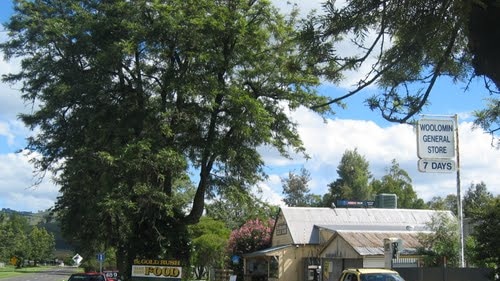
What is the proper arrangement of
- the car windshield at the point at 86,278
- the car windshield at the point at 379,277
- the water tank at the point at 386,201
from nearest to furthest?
1. the car windshield at the point at 379,277
2. the car windshield at the point at 86,278
3. the water tank at the point at 386,201

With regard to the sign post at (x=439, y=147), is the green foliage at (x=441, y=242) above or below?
below

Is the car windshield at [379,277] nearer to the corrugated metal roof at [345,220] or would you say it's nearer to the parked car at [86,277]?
the parked car at [86,277]

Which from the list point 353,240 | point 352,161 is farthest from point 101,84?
point 352,161

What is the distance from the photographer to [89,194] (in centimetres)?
2717

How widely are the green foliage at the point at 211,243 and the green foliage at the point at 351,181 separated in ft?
76.2

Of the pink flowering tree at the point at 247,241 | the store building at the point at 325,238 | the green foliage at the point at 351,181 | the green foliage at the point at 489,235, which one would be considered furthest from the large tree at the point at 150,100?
the green foliage at the point at 351,181

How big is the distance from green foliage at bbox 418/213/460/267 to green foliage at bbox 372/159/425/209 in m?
44.7

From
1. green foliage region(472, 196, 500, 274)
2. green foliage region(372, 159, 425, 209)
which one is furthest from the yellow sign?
green foliage region(372, 159, 425, 209)

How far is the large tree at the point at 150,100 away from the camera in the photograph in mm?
25109

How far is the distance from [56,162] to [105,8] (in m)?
7.91

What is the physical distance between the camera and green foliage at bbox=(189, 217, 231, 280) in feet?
194

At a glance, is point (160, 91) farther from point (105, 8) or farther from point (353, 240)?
point (353, 240)

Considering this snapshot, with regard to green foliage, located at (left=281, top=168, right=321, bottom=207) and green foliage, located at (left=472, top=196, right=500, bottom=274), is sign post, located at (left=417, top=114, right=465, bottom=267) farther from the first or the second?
green foliage, located at (left=281, top=168, right=321, bottom=207)

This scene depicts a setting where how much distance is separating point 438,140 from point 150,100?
13103 mm
